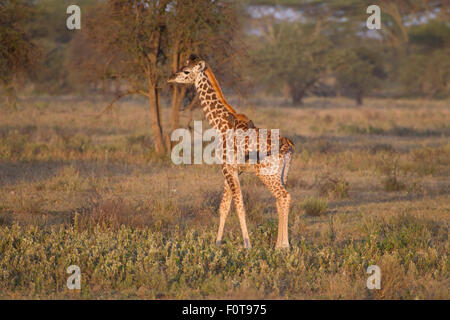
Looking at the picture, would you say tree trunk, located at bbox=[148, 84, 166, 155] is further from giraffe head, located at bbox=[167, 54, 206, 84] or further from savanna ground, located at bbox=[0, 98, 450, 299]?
giraffe head, located at bbox=[167, 54, 206, 84]

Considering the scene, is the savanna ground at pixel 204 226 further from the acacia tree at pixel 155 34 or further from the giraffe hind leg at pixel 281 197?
the acacia tree at pixel 155 34

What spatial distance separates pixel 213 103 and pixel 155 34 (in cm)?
804

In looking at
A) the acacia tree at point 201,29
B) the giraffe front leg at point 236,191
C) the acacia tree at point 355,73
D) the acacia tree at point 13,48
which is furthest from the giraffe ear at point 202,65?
the acacia tree at point 355,73

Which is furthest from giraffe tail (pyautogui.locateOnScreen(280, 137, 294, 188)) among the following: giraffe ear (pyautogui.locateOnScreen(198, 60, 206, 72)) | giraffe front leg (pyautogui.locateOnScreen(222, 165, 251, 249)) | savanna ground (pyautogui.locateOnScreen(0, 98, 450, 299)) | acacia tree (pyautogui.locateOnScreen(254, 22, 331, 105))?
acacia tree (pyautogui.locateOnScreen(254, 22, 331, 105))

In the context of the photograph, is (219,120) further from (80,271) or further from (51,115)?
(51,115)

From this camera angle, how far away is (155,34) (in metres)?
15.2

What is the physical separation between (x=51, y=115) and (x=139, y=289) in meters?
22.8

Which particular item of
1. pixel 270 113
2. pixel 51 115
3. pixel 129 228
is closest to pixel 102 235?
pixel 129 228

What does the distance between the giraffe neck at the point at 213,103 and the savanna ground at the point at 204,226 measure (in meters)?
1.69

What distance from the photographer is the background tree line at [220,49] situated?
14.9m

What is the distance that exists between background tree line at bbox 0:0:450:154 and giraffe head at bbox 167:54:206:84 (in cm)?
692

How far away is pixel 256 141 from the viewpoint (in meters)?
7.51

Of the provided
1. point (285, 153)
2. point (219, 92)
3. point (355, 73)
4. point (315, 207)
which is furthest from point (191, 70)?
point (355, 73)

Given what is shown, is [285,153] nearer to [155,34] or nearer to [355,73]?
[155,34]
